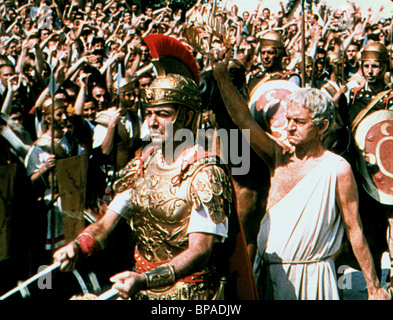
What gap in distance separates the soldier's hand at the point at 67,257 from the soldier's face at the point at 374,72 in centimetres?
422

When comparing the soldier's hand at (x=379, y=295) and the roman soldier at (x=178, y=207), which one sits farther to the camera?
the soldier's hand at (x=379, y=295)

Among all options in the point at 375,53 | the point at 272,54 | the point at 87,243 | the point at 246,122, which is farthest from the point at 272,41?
the point at 87,243

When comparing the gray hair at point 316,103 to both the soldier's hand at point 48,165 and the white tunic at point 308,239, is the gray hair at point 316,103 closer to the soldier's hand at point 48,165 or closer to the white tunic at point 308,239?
the white tunic at point 308,239

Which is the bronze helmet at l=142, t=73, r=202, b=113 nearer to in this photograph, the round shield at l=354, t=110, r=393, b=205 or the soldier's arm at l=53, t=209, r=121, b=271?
the soldier's arm at l=53, t=209, r=121, b=271

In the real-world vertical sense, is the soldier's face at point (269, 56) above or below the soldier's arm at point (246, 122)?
above

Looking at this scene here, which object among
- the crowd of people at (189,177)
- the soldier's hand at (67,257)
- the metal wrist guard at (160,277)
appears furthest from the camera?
the crowd of people at (189,177)

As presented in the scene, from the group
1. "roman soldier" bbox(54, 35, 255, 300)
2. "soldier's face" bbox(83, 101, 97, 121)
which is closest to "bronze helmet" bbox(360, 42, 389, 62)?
"soldier's face" bbox(83, 101, 97, 121)

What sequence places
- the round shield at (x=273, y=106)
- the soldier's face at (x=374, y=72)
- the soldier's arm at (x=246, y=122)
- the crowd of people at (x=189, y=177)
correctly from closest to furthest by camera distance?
the crowd of people at (x=189, y=177)
the soldier's arm at (x=246, y=122)
the round shield at (x=273, y=106)
the soldier's face at (x=374, y=72)

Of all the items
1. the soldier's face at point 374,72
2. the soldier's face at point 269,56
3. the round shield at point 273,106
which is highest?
the soldier's face at point 269,56

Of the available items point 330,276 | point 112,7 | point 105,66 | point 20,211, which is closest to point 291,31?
point 112,7

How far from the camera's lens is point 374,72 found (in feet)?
20.9

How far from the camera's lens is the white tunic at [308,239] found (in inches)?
139

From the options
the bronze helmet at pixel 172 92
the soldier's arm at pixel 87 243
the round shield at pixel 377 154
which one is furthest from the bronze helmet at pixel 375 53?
the soldier's arm at pixel 87 243

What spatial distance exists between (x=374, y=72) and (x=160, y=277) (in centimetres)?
437
